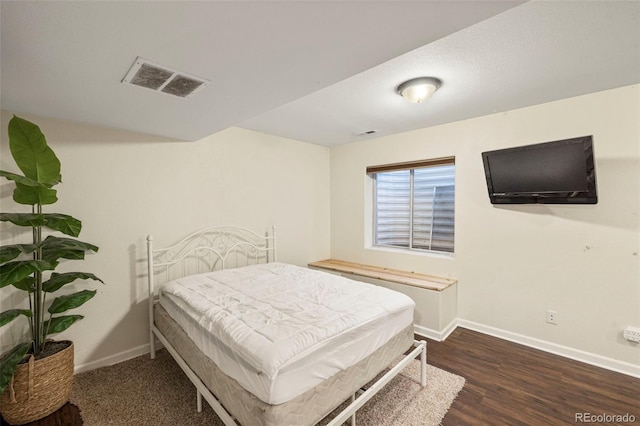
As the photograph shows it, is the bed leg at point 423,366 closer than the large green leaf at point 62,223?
No

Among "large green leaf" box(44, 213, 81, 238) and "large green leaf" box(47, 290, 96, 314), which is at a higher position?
"large green leaf" box(44, 213, 81, 238)

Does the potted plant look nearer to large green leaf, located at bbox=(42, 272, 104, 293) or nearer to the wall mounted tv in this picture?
large green leaf, located at bbox=(42, 272, 104, 293)

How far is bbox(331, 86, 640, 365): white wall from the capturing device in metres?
2.20

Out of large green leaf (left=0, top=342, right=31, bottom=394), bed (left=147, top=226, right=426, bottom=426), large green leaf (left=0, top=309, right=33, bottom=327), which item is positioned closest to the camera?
bed (left=147, top=226, right=426, bottom=426)

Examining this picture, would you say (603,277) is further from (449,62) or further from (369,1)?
(369,1)

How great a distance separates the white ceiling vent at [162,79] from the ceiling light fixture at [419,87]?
1.45m

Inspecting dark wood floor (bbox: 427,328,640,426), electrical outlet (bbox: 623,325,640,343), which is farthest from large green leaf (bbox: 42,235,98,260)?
electrical outlet (bbox: 623,325,640,343)

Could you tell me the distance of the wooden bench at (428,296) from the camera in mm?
2781

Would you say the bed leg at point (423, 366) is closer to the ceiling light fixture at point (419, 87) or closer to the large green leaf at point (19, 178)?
the ceiling light fixture at point (419, 87)

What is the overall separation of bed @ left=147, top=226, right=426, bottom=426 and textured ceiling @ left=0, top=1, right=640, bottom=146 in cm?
132

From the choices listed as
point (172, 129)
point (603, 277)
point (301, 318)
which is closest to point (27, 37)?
point (172, 129)

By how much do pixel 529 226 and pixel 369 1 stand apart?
2692 mm

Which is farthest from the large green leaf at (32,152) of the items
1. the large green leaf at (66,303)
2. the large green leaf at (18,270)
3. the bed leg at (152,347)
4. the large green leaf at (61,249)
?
the bed leg at (152,347)

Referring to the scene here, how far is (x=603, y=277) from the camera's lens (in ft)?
7.54
